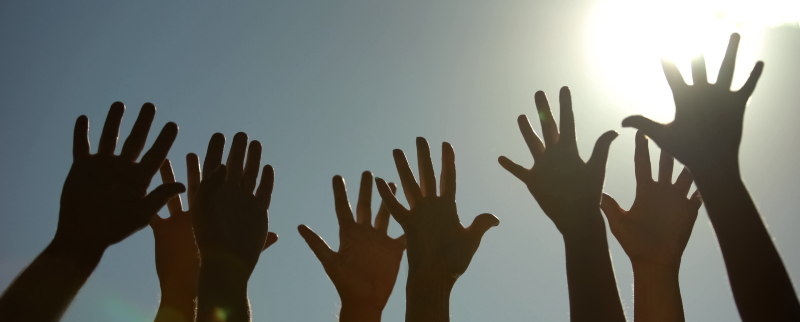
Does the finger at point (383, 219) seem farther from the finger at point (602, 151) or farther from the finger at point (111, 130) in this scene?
the finger at point (111, 130)

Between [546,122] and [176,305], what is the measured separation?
3.39m

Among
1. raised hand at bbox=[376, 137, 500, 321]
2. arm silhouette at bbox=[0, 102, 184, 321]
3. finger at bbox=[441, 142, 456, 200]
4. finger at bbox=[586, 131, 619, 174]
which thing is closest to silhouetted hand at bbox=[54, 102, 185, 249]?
arm silhouette at bbox=[0, 102, 184, 321]

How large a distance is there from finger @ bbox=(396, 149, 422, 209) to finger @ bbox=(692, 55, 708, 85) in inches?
78.8

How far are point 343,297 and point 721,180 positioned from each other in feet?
9.28

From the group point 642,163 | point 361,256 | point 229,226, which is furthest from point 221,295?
point 642,163

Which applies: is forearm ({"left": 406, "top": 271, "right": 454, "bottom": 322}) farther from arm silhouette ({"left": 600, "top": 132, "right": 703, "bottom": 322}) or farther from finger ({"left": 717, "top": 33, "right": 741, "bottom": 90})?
finger ({"left": 717, "top": 33, "right": 741, "bottom": 90})

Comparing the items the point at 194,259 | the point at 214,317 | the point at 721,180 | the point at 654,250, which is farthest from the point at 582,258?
the point at 194,259

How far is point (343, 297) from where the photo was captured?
386 cm

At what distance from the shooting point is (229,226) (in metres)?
2.95

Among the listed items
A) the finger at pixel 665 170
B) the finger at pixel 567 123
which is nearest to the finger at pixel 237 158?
the finger at pixel 567 123

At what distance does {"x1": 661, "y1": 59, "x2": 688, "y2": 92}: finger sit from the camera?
2773mm

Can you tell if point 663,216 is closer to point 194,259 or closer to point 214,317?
point 214,317

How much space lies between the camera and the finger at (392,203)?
142 inches

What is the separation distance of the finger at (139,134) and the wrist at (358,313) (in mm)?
1988
